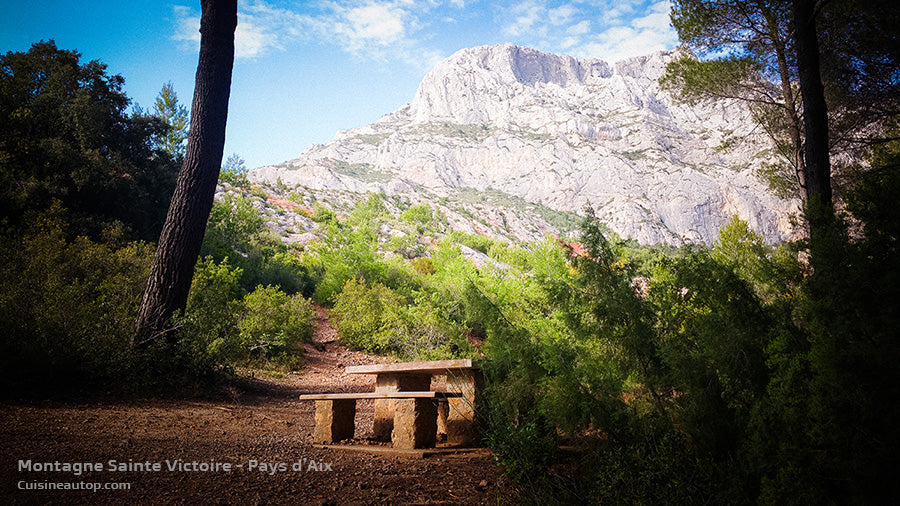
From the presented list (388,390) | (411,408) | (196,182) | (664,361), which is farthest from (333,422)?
(196,182)

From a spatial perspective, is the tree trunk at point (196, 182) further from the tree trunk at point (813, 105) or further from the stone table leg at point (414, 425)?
the tree trunk at point (813, 105)

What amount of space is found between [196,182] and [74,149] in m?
8.90

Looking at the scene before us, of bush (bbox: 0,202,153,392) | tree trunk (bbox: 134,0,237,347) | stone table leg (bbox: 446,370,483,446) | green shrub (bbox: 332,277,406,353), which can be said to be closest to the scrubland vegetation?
bush (bbox: 0,202,153,392)

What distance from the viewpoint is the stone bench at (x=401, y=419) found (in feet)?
12.0

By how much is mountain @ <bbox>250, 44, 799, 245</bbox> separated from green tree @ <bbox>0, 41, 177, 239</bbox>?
4079 cm

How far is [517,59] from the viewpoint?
149750 millimetres

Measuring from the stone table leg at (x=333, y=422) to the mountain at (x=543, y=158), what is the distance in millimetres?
49774

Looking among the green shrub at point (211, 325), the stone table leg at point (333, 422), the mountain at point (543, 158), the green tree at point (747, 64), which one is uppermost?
the mountain at point (543, 158)

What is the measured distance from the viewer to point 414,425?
12.0 ft

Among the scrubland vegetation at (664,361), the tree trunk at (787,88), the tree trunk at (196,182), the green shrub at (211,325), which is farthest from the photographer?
the tree trunk at (787,88)

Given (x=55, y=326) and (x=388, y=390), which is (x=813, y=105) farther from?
(x=55, y=326)

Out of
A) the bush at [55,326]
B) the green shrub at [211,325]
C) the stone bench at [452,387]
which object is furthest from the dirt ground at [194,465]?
the green shrub at [211,325]

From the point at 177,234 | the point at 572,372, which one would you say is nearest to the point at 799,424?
the point at 572,372

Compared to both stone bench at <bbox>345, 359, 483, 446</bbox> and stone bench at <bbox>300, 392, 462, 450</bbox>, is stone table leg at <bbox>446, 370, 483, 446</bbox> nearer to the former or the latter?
stone bench at <bbox>345, 359, 483, 446</bbox>
